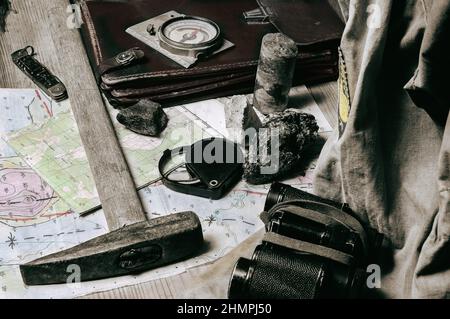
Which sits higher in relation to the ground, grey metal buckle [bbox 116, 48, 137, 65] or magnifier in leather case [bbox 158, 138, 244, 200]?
grey metal buckle [bbox 116, 48, 137, 65]

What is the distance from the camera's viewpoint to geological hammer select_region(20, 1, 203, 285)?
3.76 ft

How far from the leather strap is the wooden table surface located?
0.16ft

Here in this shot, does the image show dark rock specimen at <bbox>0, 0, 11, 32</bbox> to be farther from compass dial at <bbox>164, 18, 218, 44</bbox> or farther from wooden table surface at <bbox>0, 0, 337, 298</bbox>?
compass dial at <bbox>164, 18, 218, 44</bbox>

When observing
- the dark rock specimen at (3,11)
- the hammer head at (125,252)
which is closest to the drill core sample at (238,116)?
the hammer head at (125,252)

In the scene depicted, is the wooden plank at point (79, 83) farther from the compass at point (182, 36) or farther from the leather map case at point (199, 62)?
the compass at point (182, 36)

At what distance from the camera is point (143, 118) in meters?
1.51

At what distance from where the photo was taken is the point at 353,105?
1112mm

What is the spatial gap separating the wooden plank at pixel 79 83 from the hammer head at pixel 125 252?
0.10 m

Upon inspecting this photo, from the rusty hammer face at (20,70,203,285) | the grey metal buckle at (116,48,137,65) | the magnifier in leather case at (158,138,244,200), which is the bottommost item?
the magnifier in leather case at (158,138,244,200)

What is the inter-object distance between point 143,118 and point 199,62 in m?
0.26

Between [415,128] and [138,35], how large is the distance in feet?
3.07

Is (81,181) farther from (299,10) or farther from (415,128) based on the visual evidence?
(299,10)

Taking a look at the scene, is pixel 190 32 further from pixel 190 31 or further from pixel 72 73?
pixel 72 73

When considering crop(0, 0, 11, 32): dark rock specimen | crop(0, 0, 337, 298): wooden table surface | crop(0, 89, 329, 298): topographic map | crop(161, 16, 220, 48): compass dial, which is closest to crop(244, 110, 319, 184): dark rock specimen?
crop(0, 89, 329, 298): topographic map
